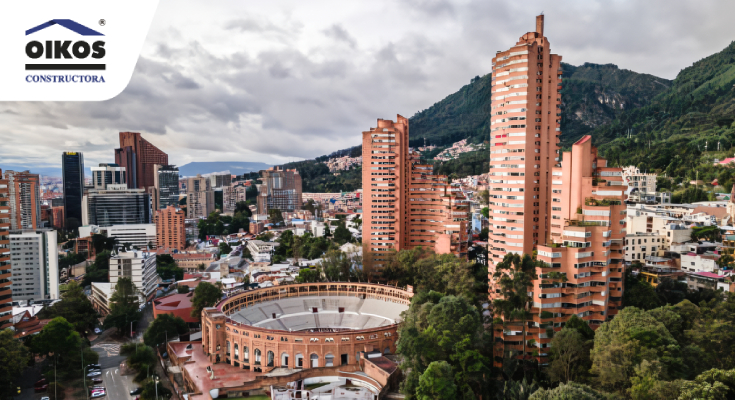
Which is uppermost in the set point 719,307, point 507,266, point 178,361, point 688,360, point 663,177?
point 663,177

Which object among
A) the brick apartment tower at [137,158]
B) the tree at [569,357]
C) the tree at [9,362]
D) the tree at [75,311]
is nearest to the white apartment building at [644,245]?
the tree at [569,357]

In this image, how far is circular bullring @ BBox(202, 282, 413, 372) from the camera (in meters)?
33.6

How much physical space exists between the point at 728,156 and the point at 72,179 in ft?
379

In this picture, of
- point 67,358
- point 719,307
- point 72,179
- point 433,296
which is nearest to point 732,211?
point 719,307

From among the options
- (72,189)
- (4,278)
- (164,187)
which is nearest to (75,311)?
(4,278)

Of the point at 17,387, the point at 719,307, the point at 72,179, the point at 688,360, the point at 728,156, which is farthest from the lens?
the point at 72,179

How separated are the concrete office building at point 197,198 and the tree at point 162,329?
81985 mm

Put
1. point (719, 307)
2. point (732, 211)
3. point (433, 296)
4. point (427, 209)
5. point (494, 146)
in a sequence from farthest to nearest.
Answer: point (427, 209) < point (732, 211) < point (494, 146) < point (433, 296) < point (719, 307)

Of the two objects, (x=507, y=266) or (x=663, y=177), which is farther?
(x=663, y=177)

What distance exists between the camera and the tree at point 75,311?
136ft

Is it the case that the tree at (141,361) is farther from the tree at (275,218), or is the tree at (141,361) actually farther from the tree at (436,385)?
the tree at (275,218)

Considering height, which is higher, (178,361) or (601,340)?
(601,340)

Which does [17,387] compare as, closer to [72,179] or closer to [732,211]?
[732,211]

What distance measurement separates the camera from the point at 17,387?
30734 mm
